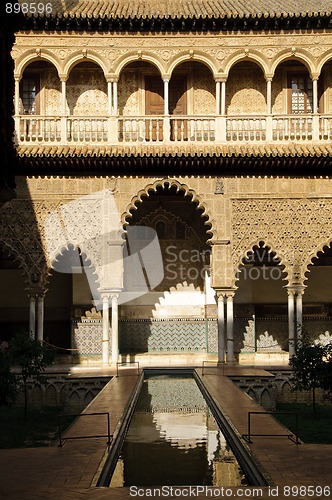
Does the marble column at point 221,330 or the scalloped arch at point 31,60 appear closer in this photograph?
the marble column at point 221,330

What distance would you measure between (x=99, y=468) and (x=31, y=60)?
1462 centimetres

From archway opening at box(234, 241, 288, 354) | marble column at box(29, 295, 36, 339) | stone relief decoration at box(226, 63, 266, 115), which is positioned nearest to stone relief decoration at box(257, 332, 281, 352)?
archway opening at box(234, 241, 288, 354)

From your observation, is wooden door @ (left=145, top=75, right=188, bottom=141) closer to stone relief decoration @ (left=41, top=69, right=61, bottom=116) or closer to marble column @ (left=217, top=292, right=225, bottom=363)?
stone relief decoration @ (left=41, top=69, right=61, bottom=116)

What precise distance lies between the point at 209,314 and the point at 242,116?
5934 millimetres

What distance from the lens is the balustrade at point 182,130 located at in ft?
64.4

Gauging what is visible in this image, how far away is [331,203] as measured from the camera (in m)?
19.3

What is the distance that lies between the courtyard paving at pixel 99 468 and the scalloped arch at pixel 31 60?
11567 millimetres

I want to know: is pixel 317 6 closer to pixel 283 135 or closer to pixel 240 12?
pixel 240 12

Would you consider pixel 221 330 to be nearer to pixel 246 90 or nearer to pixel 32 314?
pixel 32 314

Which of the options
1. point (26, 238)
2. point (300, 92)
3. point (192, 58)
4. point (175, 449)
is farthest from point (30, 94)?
point (175, 449)

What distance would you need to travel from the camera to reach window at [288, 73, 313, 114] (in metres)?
21.3

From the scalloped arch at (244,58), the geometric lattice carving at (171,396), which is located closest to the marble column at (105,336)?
the geometric lattice carving at (171,396)

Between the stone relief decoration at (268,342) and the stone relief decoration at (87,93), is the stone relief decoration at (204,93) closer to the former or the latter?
the stone relief decoration at (87,93)

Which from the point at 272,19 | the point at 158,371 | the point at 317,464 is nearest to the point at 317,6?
the point at 272,19
